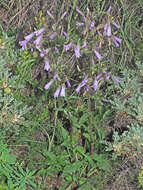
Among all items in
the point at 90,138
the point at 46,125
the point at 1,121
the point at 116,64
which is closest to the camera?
the point at 1,121

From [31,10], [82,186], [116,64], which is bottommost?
[82,186]

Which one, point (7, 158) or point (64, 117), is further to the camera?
point (64, 117)

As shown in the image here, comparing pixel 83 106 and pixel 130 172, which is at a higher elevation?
pixel 83 106

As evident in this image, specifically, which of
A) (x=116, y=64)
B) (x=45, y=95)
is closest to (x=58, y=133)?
(x=45, y=95)

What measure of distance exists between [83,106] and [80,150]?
1.37 ft

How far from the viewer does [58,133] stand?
2873mm

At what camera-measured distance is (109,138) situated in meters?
3.05

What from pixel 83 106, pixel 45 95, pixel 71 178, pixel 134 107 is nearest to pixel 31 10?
pixel 45 95

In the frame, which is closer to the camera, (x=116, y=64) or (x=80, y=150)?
(x=80, y=150)

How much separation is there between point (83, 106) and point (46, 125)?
0.43m

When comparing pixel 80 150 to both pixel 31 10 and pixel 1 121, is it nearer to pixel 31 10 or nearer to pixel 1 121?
pixel 1 121

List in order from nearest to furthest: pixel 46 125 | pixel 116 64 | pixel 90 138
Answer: pixel 90 138 < pixel 46 125 < pixel 116 64

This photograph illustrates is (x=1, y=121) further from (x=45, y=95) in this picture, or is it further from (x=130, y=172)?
(x=130, y=172)

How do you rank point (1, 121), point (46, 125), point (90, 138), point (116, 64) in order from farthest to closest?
point (116, 64), point (46, 125), point (90, 138), point (1, 121)
